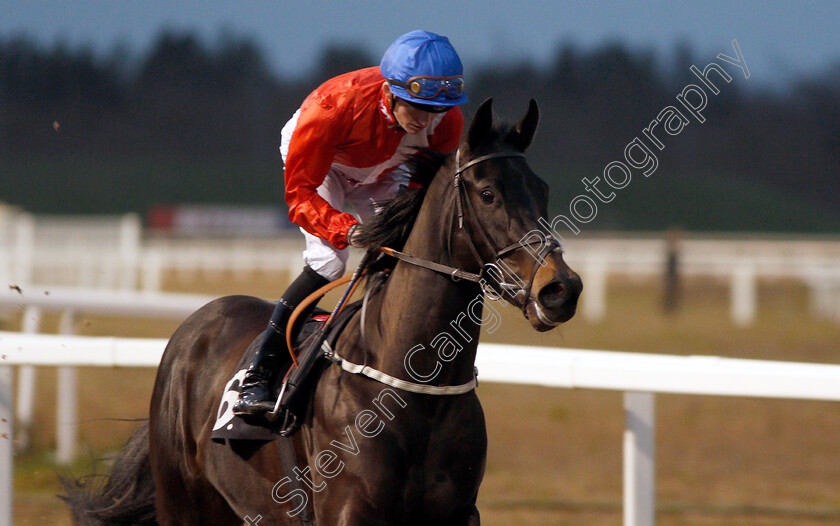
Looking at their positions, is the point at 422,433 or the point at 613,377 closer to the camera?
the point at 422,433

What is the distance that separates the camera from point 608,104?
5231 cm

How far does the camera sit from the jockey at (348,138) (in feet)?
8.63

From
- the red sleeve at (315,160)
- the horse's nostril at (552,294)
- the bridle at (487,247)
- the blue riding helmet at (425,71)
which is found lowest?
the horse's nostril at (552,294)

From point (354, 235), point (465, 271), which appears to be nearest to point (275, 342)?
point (354, 235)

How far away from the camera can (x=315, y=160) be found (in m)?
2.78

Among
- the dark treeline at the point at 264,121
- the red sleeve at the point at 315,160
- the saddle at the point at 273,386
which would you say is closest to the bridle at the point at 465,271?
the saddle at the point at 273,386

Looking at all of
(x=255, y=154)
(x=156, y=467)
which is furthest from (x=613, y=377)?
(x=255, y=154)

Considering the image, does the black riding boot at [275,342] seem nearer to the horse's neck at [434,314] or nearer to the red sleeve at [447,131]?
the horse's neck at [434,314]

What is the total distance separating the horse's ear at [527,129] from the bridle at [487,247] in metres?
0.06

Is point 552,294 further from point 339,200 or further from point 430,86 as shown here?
point 339,200

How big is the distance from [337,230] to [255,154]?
185ft

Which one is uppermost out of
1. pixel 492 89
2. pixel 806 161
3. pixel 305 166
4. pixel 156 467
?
pixel 492 89

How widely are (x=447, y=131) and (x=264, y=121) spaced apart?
187 ft

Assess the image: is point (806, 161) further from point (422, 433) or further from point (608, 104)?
point (422, 433)
